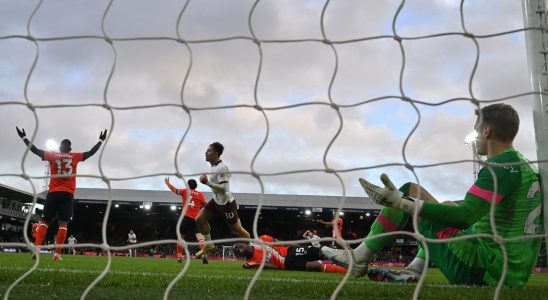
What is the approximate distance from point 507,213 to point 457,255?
39cm

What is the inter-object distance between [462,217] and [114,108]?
71.6 inches

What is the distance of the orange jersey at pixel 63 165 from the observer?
275 inches

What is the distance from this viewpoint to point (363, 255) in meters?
3.34

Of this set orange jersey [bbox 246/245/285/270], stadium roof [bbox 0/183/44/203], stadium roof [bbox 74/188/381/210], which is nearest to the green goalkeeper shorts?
orange jersey [bbox 246/245/285/270]

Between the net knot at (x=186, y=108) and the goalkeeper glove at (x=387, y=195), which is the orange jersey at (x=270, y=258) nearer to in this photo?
the goalkeeper glove at (x=387, y=195)

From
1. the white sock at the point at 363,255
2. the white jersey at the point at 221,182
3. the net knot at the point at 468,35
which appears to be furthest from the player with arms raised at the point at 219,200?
the net knot at the point at 468,35

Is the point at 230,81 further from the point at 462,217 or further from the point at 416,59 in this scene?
the point at 462,217

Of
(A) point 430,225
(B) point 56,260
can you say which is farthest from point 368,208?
(A) point 430,225

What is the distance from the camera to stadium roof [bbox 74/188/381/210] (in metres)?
30.9

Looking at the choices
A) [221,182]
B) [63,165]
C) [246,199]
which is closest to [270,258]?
[221,182]

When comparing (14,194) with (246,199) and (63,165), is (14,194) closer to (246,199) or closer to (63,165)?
(246,199)

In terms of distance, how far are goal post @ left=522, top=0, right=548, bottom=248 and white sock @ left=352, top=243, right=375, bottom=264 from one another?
1.03m

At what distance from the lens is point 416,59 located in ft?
9.78

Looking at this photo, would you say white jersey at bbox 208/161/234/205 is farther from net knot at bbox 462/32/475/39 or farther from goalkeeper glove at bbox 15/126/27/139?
net knot at bbox 462/32/475/39
